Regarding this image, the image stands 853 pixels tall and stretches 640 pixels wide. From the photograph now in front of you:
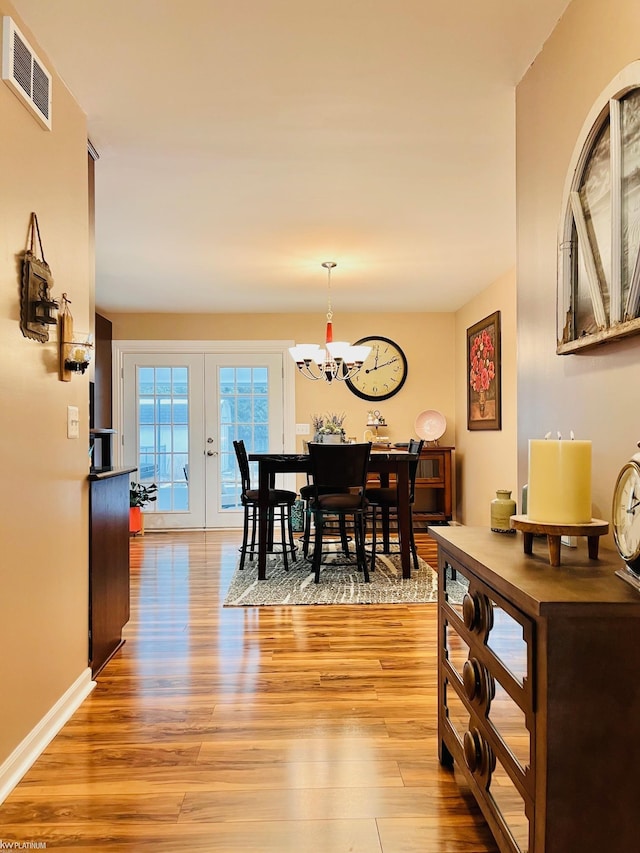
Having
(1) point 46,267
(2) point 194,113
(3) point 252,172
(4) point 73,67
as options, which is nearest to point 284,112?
(2) point 194,113

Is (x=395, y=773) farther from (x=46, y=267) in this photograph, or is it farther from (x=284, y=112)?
(x=284, y=112)

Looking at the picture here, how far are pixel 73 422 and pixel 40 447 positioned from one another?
35 cm

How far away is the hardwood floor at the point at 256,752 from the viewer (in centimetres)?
156

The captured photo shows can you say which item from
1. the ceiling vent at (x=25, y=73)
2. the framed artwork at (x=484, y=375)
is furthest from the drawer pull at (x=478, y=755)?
the framed artwork at (x=484, y=375)

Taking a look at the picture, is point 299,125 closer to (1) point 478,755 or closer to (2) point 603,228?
(2) point 603,228

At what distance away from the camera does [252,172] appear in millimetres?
3107

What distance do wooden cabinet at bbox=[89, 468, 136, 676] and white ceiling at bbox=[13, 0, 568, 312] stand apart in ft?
5.31

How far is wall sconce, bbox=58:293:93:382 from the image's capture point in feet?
7.47

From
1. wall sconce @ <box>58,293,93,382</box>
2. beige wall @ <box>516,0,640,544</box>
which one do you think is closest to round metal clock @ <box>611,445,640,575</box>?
beige wall @ <box>516,0,640,544</box>

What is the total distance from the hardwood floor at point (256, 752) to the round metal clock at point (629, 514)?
91 cm

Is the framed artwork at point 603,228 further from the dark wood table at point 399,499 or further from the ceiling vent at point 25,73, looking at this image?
the dark wood table at point 399,499

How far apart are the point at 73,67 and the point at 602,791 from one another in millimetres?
2759

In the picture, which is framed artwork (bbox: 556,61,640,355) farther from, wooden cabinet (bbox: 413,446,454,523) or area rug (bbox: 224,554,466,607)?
wooden cabinet (bbox: 413,446,454,523)

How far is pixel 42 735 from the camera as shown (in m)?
1.99
